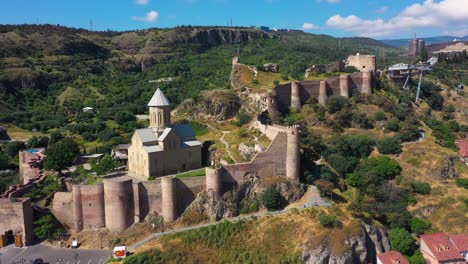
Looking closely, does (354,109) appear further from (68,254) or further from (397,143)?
(68,254)

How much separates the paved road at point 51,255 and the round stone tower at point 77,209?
2207 mm

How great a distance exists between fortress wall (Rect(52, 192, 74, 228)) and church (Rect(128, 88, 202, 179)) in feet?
18.7

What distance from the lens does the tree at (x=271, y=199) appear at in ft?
123

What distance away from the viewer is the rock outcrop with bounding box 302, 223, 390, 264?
111 ft

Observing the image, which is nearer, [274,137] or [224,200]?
[224,200]

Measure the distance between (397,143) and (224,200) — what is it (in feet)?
81.4

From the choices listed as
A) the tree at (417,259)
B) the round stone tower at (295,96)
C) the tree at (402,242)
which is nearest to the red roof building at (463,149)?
the tree at (402,242)

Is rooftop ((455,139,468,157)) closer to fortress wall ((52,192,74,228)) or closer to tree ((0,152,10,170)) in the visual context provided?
fortress wall ((52,192,74,228))

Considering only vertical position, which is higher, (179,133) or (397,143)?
(179,133)

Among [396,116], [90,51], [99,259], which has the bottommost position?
[99,259]

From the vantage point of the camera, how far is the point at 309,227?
35281 mm

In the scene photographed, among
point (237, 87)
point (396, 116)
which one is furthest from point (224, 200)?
point (396, 116)

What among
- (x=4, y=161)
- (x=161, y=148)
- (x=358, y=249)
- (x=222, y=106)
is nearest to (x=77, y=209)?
(x=161, y=148)

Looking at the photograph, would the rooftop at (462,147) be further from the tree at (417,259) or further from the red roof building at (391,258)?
the red roof building at (391,258)
